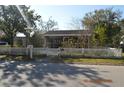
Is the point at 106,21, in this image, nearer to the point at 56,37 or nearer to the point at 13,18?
the point at 56,37

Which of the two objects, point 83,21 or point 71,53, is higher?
point 83,21

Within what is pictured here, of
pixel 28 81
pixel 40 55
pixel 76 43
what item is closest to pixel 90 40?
pixel 76 43

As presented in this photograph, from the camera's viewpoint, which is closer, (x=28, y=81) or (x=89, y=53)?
(x=28, y=81)

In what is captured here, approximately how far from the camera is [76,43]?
74.2ft

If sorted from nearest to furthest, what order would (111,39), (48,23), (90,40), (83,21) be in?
(90,40), (111,39), (83,21), (48,23)

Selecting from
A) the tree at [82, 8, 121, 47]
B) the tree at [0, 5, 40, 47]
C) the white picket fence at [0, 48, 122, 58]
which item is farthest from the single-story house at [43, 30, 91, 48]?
the white picket fence at [0, 48, 122, 58]

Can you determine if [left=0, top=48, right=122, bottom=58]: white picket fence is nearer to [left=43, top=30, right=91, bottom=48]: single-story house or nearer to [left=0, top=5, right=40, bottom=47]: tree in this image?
[left=0, top=5, right=40, bottom=47]: tree

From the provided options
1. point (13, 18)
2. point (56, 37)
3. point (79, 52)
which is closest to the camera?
point (79, 52)

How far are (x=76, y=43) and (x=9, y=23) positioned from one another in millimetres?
7265

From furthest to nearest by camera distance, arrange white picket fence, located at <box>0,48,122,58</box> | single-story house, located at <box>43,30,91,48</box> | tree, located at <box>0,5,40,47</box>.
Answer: single-story house, located at <box>43,30,91,48</box>, tree, located at <box>0,5,40,47</box>, white picket fence, located at <box>0,48,122,58</box>

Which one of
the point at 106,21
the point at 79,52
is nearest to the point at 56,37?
the point at 106,21

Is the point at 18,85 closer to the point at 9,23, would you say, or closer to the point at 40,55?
the point at 40,55

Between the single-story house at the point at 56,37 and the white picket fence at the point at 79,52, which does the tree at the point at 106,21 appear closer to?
the single-story house at the point at 56,37

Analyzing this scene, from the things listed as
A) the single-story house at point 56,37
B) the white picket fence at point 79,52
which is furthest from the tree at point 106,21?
the white picket fence at point 79,52
